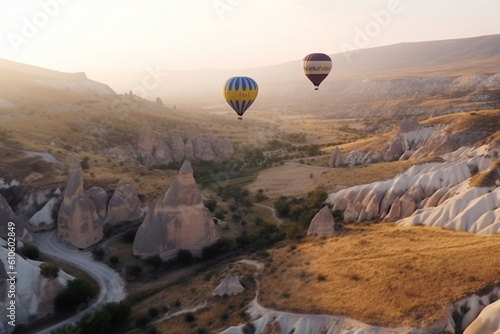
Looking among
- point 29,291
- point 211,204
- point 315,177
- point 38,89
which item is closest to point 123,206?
point 211,204

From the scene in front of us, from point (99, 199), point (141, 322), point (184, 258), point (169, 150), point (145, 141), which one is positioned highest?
point (145, 141)

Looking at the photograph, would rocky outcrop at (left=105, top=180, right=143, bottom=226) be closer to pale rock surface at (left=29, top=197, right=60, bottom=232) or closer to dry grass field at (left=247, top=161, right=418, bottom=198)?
pale rock surface at (left=29, top=197, right=60, bottom=232)

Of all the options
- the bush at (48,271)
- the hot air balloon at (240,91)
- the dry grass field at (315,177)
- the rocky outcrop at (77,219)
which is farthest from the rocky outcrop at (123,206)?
the dry grass field at (315,177)

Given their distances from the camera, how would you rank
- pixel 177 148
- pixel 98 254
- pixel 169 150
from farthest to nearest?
pixel 177 148, pixel 169 150, pixel 98 254

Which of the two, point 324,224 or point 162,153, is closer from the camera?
point 324,224

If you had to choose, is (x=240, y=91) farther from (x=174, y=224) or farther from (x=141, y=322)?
(x=141, y=322)

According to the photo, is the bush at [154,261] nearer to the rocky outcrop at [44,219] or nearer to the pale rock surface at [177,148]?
the rocky outcrop at [44,219]
